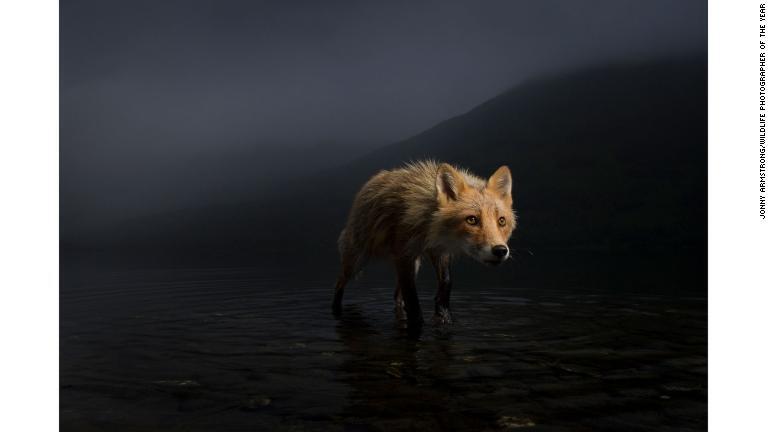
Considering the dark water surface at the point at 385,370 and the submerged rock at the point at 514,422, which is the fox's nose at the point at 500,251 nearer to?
the dark water surface at the point at 385,370

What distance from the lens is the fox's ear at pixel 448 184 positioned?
10172 millimetres

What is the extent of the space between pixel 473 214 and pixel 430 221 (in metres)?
0.97

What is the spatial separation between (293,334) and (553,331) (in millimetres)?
5104

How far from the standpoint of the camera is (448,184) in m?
10.3

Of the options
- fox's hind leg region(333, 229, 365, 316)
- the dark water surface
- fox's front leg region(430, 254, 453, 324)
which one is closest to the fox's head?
fox's front leg region(430, 254, 453, 324)

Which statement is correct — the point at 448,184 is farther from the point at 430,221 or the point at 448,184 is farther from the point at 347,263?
the point at 347,263

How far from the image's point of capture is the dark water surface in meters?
5.76

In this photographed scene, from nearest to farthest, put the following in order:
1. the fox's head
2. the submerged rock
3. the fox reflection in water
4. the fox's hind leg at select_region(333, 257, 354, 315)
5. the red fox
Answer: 1. the submerged rock
2. the fox reflection in water
3. the fox's head
4. the red fox
5. the fox's hind leg at select_region(333, 257, 354, 315)

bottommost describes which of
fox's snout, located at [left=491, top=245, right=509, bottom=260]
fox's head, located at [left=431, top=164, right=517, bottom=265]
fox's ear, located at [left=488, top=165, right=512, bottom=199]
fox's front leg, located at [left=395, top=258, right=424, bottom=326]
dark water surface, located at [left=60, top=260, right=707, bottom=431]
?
dark water surface, located at [left=60, top=260, right=707, bottom=431]

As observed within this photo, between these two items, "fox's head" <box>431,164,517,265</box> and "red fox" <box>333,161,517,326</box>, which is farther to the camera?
"red fox" <box>333,161,517,326</box>

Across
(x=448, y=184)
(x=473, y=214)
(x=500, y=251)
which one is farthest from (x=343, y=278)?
(x=500, y=251)

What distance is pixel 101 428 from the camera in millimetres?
5535

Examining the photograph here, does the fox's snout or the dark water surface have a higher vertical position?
the fox's snout

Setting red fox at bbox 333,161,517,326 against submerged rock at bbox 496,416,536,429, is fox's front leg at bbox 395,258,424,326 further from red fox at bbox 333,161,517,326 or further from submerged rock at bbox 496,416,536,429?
submerged rock at bbox 496,416,536,429
